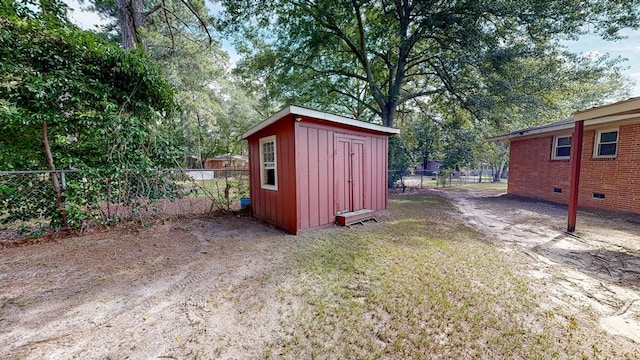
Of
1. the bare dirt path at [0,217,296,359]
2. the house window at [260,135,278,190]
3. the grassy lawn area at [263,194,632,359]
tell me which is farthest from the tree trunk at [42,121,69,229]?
the grassy lawn area at [263,194,632,359]

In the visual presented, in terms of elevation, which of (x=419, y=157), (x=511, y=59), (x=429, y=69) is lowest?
(x=419, y=157)

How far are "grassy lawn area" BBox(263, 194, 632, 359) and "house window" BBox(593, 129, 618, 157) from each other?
6132mm

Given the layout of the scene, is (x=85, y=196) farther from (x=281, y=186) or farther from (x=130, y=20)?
(x=130, y=20)

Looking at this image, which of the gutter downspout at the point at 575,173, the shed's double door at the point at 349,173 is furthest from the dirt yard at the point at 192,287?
the shed's double door at the point at 349,173

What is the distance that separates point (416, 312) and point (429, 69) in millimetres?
12037

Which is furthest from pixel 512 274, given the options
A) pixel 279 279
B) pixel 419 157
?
pixel 419 157

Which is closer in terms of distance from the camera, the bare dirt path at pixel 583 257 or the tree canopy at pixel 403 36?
the bare dirt path at pixel 583 257

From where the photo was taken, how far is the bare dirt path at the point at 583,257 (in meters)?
2.22

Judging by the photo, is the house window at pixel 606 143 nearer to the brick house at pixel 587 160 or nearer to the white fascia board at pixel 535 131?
the brick house at pixel 587 160

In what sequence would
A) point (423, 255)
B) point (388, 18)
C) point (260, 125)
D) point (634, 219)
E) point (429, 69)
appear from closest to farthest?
point (423, 255) < point (260, 125) < point (634, 219) < point (388, 18) < point (429, 69)

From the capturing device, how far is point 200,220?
536 cm

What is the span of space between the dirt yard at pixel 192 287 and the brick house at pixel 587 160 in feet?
5.94

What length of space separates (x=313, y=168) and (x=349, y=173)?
1130 millimetres

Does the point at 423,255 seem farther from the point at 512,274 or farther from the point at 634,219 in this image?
the point at 634,219
